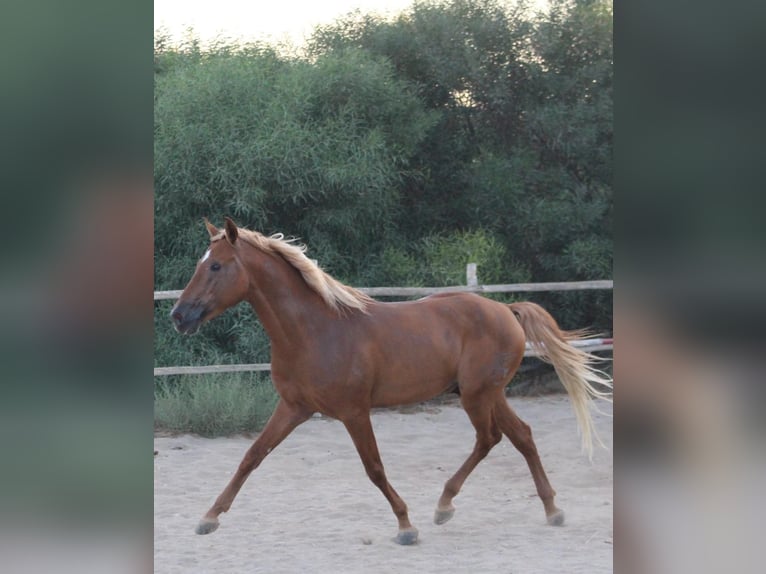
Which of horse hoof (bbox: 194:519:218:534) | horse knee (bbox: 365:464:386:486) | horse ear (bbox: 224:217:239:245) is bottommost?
horse hoof (bbox: 194:519:218:534)

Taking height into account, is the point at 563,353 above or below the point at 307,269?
below

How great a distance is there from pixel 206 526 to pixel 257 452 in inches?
14.5

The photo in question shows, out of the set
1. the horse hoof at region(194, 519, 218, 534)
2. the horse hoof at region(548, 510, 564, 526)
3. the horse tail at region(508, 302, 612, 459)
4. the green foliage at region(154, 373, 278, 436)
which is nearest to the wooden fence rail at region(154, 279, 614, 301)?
the green foliage at region(154, 373, 278, 436)

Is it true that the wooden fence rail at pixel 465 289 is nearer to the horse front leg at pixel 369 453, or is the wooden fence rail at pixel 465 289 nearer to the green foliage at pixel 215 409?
the green foliage at pixel 215 409

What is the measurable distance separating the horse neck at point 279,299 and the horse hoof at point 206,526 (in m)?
0.80

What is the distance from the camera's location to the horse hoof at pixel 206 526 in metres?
3.65

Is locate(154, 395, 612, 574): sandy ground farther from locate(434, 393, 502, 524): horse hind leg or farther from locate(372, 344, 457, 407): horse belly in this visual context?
locate(372, 344, 457, 407): horse belly

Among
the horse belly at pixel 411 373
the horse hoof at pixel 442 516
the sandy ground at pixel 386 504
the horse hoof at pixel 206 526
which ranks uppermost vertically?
the horse belly at pixel 411 373

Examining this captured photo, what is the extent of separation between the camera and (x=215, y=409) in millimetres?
6375

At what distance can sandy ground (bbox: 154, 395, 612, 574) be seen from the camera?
3826 millimetres
